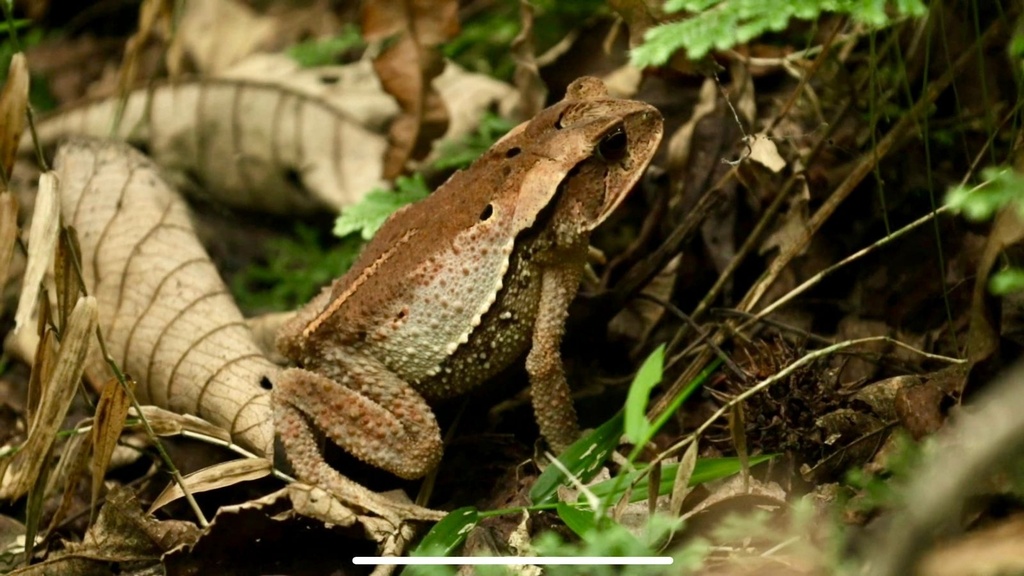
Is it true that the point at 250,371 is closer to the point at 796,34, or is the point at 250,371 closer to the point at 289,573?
the point at 289,573

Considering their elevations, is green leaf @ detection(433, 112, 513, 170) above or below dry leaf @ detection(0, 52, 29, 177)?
below

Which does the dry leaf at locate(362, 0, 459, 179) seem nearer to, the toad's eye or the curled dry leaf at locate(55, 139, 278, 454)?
Answer: the curled dry leaf at locate(55, 139, 278, 454)

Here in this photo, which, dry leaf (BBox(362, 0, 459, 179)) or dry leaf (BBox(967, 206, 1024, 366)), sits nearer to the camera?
dry leaf (BBox(967, 206, 1024, 366))

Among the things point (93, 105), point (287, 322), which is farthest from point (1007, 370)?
point (93, 105)

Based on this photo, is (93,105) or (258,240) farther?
(93,105)

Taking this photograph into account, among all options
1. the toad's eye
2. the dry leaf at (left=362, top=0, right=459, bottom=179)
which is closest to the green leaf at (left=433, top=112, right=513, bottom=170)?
the dry leaf at (left=362, top=0, right=459, bottom=179)

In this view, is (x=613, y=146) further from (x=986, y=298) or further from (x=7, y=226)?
(x=7, y=226)

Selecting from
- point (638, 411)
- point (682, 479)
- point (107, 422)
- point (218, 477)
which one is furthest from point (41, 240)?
point (682, 479)
